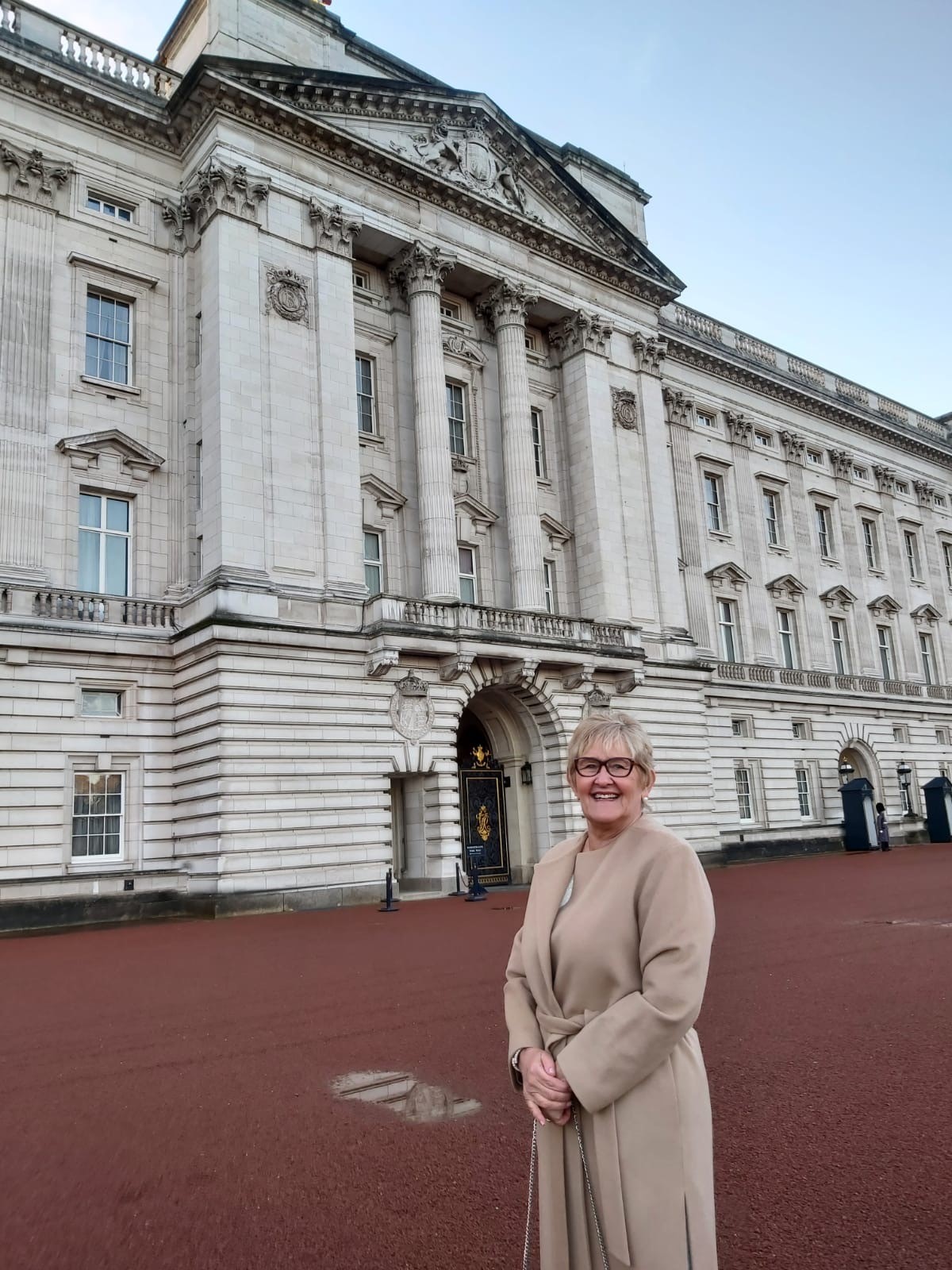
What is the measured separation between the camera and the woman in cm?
277

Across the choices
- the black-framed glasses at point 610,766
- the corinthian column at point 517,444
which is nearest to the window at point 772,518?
the corinthian column at point 517,444

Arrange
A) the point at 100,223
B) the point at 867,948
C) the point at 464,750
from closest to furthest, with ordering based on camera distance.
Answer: the point at 867,948 < the point at 100,223 < the point at 464,750

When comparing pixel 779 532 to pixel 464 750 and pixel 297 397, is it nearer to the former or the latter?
pixel 464 750

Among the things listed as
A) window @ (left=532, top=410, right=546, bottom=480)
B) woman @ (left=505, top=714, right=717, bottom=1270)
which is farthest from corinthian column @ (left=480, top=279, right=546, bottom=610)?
woman @ (left=505, top=714, right=717, bottom=1270)

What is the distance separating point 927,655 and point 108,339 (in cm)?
4349

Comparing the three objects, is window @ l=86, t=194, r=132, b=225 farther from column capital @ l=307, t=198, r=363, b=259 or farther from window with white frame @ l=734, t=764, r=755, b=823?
window with white frame @ l=734, t=764, r=755, b=823

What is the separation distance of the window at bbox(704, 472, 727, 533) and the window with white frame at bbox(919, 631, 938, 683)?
1620 centimetres

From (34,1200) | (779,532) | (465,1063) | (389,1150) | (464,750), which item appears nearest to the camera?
(34,1200)

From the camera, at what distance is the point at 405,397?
30594mm

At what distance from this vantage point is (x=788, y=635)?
44125mm

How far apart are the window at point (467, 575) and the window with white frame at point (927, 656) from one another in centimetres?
3056

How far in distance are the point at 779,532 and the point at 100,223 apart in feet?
104

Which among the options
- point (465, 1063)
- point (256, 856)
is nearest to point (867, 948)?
point (465, 1063)

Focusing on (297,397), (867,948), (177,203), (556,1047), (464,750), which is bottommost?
(867,948)
